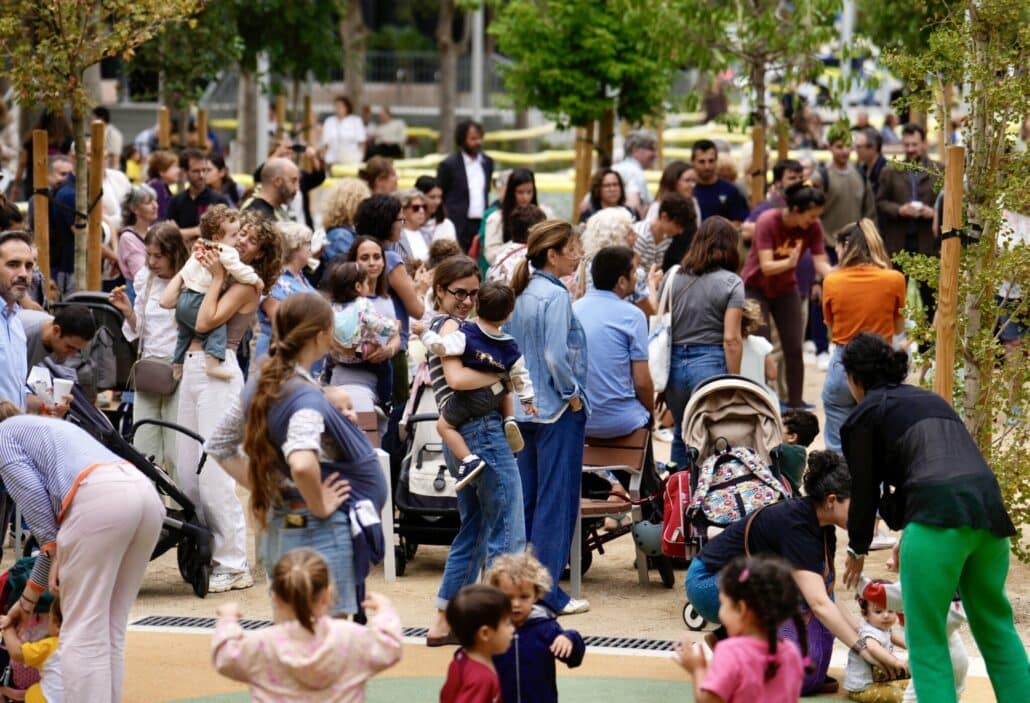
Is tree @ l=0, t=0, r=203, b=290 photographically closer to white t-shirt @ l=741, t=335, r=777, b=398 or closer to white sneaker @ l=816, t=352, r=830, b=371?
white t-shirt @ l=741, t=335, r=777, b=398

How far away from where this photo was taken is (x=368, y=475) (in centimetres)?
577

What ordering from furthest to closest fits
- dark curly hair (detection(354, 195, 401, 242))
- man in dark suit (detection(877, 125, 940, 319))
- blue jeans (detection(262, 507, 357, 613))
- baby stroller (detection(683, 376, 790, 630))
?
man in dark suit (detection(877, 125, 940, 319))
dark curly hair (detection(354, 195, 401, 242))
baby stroller (detection(683, 376, 790, 630))
blue jeans (detection(262, 507, 357, 613))

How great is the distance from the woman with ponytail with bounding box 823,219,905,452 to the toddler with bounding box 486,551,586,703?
4364 mm

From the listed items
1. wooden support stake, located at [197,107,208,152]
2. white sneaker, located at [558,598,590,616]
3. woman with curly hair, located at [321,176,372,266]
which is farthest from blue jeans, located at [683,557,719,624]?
wooden support stake, located at [197,107,208,152]

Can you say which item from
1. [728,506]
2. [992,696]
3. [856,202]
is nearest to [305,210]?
[856,202]

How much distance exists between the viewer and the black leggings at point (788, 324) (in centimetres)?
1261

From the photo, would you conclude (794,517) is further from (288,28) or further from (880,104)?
(880,104)

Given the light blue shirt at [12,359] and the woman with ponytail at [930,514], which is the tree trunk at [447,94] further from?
the woman with ponytail at [930,514]

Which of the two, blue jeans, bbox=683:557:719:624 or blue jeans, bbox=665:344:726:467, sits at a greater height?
blue jeans, bbox=665:344:726:467

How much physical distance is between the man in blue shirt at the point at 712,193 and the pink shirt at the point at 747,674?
354 inches

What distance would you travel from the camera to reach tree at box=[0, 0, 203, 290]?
10.7 meters

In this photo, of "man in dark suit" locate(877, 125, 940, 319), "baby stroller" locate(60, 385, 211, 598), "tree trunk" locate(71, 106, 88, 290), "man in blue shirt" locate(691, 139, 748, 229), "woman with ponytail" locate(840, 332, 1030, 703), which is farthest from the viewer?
"man in dark suit" locate(877, 125, 940, 319)

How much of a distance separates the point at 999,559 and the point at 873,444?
604 mm

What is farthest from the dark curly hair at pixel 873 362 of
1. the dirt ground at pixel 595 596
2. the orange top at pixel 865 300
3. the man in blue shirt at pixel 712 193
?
the man in blue shirt at pixel 712 193
